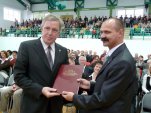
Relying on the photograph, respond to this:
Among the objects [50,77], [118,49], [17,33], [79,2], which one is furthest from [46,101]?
[79,2]

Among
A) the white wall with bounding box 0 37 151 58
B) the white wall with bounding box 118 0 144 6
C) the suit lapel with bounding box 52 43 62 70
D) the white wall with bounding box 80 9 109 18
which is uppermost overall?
the white wall with bounding box 118 0 144 6

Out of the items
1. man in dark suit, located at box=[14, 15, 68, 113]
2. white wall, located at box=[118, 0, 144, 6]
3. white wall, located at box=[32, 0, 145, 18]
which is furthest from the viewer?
white wall, located at box=[32, 0, 145, 18]

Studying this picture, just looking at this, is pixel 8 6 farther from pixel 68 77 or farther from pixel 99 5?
pixel 68 77

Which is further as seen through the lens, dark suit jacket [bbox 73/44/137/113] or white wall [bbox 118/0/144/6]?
white wall [bbox 118/0/144/6]

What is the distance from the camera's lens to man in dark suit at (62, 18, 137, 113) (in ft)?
5.80

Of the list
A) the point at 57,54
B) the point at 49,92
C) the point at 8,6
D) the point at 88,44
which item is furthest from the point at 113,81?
the point at 8,6

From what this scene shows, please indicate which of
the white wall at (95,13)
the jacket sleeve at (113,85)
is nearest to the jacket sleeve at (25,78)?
the jacket sleeve at (113,85)

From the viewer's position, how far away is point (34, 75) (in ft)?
6.97

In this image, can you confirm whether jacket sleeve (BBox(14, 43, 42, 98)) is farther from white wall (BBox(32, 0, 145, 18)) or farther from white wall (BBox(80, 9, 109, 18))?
white wall (BBox(80, 9, 109, 18))

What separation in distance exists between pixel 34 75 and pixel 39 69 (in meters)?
0.07

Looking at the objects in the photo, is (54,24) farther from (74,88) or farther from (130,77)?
(130,77)

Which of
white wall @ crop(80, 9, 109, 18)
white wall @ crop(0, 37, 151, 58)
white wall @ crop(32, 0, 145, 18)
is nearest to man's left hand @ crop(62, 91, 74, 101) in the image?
white wall @ crop(0, 37, 151, 58)

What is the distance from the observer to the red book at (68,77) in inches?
83.3

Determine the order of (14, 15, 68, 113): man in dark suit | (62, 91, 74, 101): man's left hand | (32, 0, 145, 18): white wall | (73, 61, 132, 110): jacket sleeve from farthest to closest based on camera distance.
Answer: (32, 0, 145, 18): white wall
(14, 15, 68, 113): man in dark suit
(62, 91, 74, 101): man's left hand
(73, 61, 132, 110): jacket sleeve
